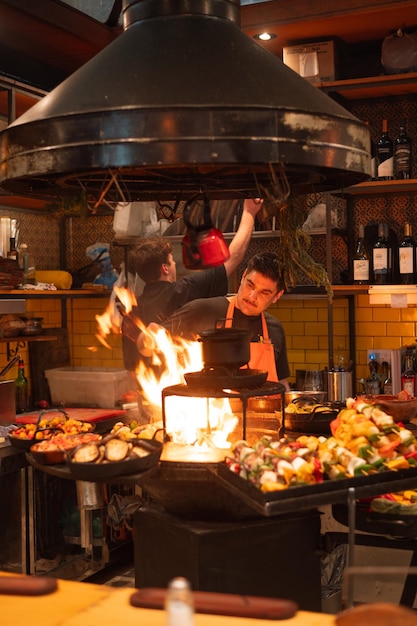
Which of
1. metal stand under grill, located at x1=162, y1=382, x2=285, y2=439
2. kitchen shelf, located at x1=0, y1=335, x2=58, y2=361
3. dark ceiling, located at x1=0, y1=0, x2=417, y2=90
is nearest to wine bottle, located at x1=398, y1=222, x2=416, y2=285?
dark ceiling, located at x1=0, y1=0, x2=417, y2=90

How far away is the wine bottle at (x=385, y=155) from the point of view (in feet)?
17.8

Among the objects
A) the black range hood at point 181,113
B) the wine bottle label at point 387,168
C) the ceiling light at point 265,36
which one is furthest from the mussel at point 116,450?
the ceiling light at point 265,36

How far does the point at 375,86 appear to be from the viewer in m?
5.33

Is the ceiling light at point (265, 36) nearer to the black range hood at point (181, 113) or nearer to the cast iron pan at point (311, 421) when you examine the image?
the black range hood at point (181, 113)

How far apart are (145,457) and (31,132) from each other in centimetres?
120

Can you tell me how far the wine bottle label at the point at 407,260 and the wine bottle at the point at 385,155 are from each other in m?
0.52

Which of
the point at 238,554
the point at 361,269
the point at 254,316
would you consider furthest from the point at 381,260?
the point at 238,554

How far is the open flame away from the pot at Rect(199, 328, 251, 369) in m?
0.25

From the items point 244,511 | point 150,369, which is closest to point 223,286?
point 150,369

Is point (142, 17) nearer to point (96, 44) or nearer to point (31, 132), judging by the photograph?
point (31, 132)

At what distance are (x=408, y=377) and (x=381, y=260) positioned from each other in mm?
809

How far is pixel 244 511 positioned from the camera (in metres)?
3.04

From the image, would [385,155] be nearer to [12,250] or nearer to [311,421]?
[311,421]

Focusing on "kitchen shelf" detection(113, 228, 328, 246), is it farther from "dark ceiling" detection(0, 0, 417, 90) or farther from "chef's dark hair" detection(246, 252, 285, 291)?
"dark ceiling" detection(0, 0, 417, 90)
